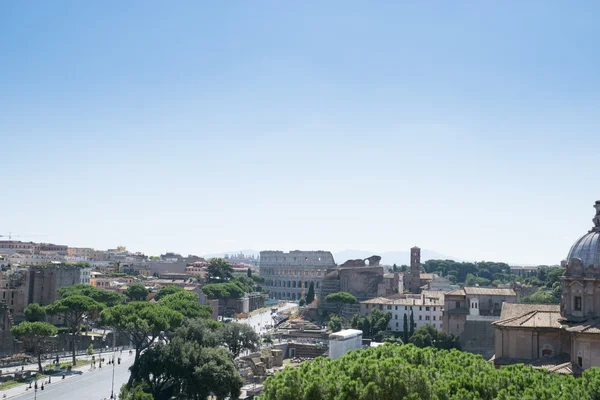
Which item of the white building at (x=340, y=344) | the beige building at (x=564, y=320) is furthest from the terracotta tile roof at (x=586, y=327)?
the white building at (x=340, y=344)

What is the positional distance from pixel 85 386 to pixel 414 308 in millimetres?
43281

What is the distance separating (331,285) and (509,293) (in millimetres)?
35318

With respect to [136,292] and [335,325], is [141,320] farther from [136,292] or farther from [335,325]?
[136,292]

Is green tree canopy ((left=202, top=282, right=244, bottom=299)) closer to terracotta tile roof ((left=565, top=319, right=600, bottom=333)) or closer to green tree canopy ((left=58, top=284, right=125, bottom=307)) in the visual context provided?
green tree canopy ((left=58, top=284, right=125, bottom=307))

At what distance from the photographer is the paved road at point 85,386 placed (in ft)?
135

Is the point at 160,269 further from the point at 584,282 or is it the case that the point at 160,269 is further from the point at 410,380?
the point at 410,380

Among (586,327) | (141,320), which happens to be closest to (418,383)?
(586,327)

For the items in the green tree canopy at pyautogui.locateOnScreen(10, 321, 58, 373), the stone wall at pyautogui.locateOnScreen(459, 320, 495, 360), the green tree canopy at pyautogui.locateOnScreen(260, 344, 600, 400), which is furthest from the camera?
the stone wall at pyautogui.locateOnScreen(459, 320, 495, 360)

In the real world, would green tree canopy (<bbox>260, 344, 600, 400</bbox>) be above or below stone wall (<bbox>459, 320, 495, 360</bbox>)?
above

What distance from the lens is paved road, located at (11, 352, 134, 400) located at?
41000 millimetres

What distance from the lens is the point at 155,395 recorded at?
39.8 metres

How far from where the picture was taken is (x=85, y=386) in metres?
44.4

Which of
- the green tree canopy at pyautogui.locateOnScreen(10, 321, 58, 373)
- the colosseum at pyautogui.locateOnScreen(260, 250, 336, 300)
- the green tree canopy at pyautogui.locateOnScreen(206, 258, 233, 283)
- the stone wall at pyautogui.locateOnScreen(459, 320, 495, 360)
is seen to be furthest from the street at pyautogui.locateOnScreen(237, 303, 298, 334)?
the colosseum at pyautogui.locateOnScreen(260, 250, 336, 300)

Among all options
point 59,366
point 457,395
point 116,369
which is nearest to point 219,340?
point 116,369
